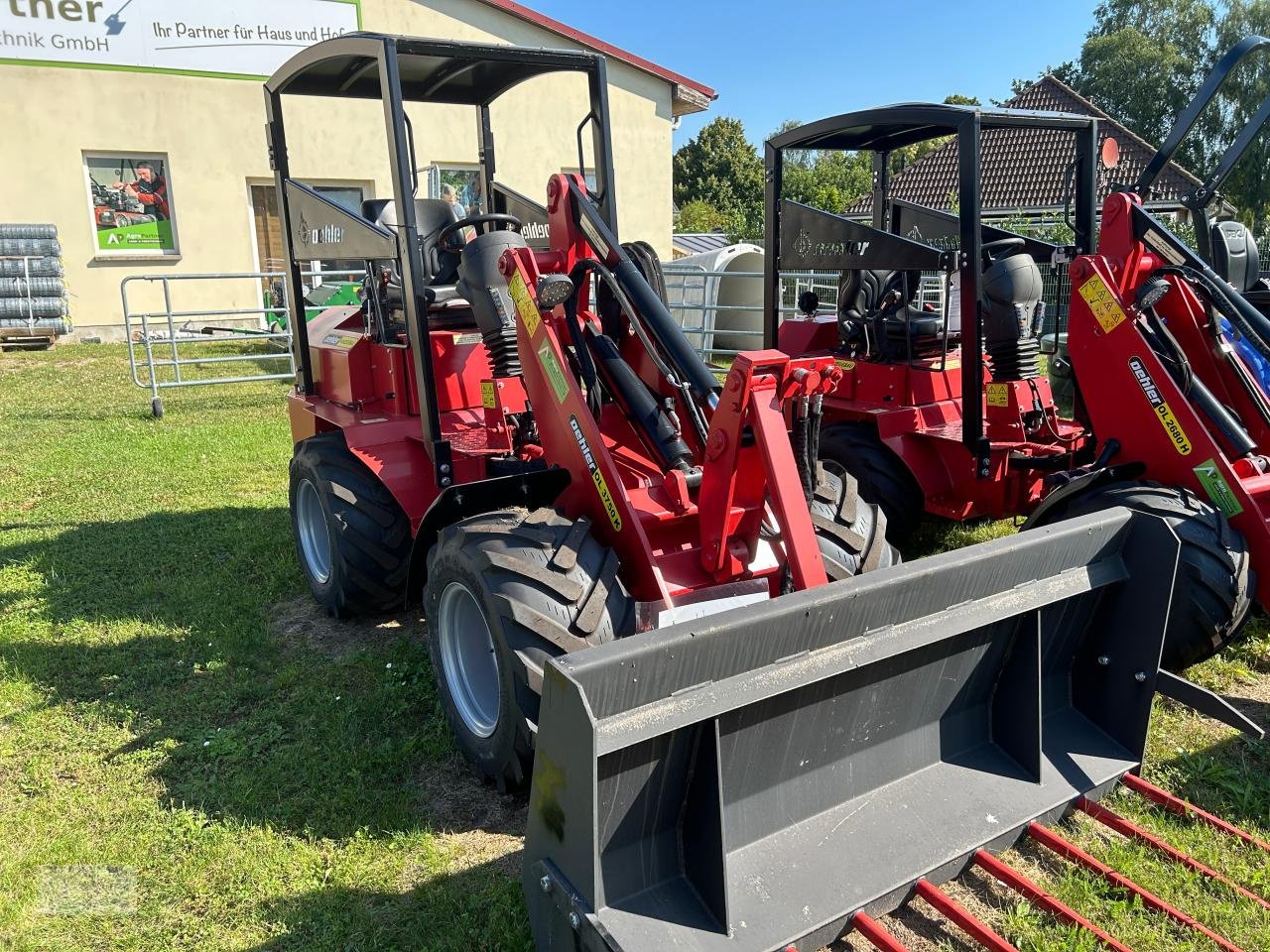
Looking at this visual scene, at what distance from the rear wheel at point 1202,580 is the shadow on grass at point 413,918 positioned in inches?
111

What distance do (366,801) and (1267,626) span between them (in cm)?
430

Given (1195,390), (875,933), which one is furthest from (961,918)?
(1195,390)

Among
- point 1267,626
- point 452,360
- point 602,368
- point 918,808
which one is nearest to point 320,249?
point 452,360

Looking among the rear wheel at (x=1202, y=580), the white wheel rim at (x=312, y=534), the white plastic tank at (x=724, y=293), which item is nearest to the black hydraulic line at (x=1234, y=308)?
the rear wheel at (x=1202, y=580)

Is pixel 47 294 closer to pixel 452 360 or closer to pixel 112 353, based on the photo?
pixel 112 353

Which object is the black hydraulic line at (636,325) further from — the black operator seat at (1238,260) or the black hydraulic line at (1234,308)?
Answer: the black operator seat at (1238,260)

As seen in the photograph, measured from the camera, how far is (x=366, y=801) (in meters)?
3.45

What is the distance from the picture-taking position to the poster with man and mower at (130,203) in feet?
53.1

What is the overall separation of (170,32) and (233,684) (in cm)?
1563

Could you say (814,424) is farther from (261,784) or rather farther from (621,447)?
(261,784)

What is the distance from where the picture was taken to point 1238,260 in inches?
235

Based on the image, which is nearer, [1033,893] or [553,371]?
[1033,893]

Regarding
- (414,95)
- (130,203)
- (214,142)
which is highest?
(214,142)

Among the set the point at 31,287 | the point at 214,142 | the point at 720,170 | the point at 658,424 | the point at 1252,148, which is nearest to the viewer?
the point at 658,424
